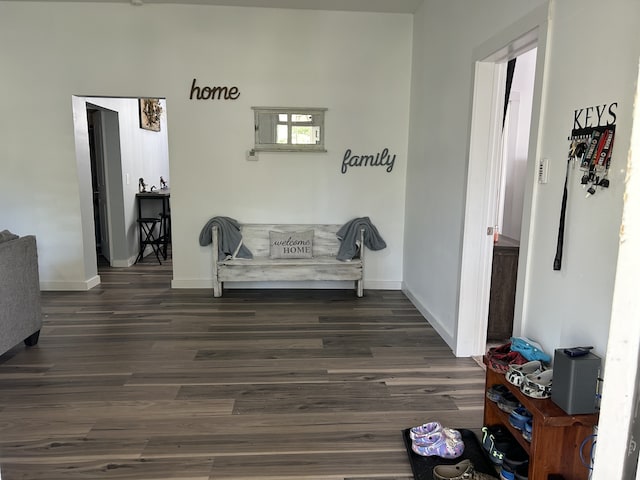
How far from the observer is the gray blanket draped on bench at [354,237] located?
480 cm

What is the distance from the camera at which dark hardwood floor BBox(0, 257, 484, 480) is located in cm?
208

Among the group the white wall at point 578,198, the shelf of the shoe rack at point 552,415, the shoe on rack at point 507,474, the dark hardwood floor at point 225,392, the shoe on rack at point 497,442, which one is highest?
the white wall at point 578,198

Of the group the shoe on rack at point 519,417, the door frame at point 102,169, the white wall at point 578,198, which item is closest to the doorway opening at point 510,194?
the white wall at point 578,198

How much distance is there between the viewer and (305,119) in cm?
478

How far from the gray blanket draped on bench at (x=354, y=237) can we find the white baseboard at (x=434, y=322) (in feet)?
2.12

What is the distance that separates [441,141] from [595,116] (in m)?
2.00

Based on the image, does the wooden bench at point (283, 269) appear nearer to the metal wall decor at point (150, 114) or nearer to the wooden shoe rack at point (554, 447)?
the wooden shoe rack at point (554, 447)

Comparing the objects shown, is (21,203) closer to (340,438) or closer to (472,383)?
(340,438)

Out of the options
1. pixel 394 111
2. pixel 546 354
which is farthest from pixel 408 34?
pixel 546 354

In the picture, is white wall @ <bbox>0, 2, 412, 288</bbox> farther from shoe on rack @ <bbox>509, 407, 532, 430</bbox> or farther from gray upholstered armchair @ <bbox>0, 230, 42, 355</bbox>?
shoe on rack @ <bbox>509, 407, 532, 430</bbox>

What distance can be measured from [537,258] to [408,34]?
345 cm

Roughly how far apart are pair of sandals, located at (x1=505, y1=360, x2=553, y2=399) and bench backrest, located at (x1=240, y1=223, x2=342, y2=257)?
10.3 feet

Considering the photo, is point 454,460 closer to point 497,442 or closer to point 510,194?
point 497,442

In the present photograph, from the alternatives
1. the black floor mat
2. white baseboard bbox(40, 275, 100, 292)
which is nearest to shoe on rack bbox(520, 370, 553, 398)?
the black floor mat
